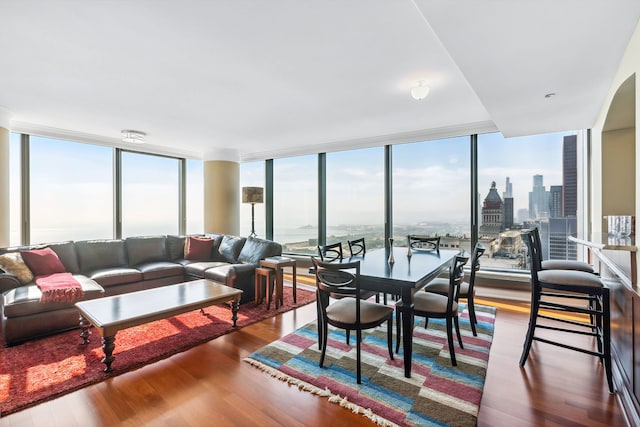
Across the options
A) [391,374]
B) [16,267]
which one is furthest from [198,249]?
[391,374]

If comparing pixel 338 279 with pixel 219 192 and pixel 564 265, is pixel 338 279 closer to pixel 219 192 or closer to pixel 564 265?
pixel 564 265

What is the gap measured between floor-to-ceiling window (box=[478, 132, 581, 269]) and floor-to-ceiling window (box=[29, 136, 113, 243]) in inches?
251

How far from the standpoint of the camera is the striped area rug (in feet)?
6.11

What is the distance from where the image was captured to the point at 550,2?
57.6 inches

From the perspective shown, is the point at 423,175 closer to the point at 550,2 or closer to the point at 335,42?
the point at 335,42

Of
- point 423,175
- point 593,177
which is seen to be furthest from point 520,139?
point 423,175

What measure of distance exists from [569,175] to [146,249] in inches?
251

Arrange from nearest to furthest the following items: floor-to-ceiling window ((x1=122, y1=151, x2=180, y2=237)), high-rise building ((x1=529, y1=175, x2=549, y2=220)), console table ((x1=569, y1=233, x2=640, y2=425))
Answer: console table ((x1=569, y1=233, x2=640, y2=425))
high-rise building ((x1=529, y1=175, x2=549, y2=220))
floor-to-ceiling window ((x1=122, y1=151, x2=180, y2=237))

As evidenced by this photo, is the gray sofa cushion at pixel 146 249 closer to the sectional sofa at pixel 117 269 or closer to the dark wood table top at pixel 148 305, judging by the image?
the sectional sofa at pixel 117 269

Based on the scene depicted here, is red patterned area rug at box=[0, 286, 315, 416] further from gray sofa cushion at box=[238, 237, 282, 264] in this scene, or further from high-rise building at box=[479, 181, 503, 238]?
high-rise building at box=[479, 181, 503, 238]

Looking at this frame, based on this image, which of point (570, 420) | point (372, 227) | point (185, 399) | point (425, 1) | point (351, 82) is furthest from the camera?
point (372, 227)

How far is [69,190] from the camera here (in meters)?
4.93

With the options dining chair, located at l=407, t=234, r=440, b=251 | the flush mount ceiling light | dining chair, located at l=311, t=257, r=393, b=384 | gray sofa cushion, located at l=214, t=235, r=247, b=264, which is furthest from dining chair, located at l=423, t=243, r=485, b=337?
the flush mount ceiling light

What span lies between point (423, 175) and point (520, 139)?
1420 mm
